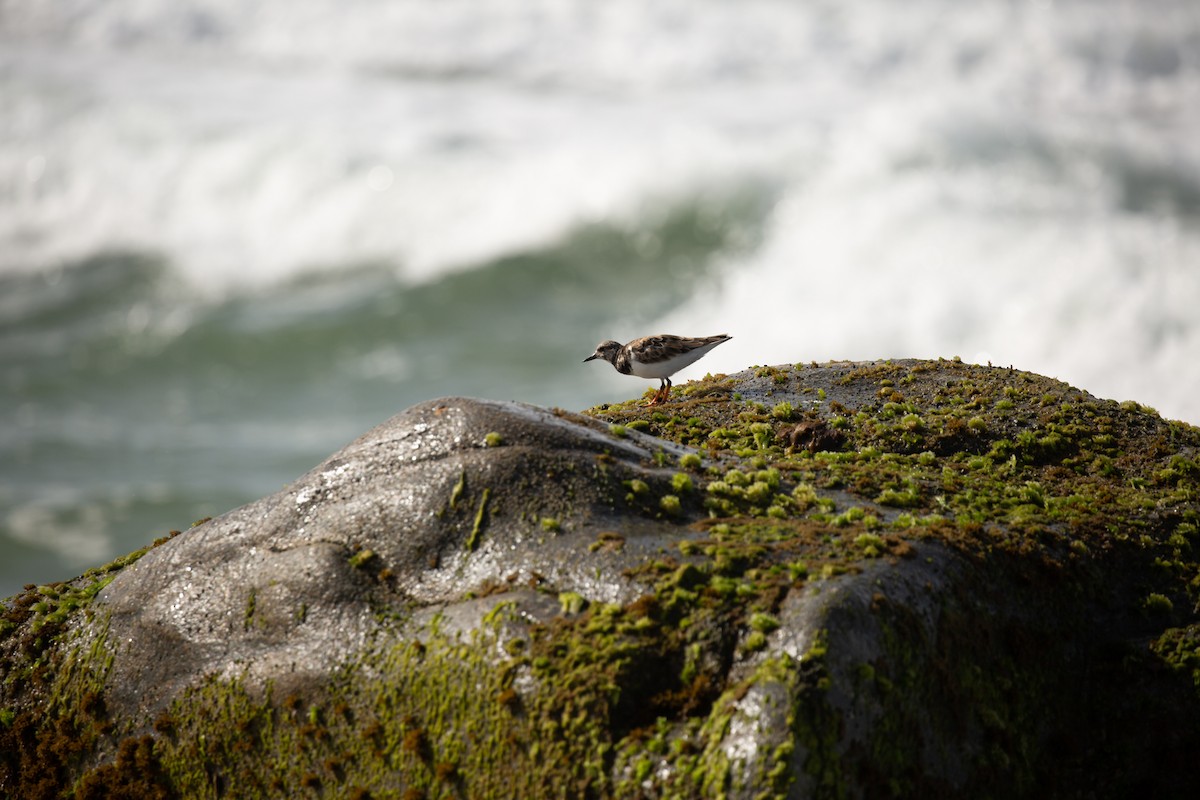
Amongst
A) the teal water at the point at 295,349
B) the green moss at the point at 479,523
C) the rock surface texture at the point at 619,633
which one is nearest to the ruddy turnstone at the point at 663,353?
the rock surface texture at the point at 619,633

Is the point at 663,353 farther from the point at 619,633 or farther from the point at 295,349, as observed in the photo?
the point at 295,349

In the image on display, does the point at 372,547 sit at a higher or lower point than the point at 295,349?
lower

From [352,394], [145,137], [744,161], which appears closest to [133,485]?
[352,394]

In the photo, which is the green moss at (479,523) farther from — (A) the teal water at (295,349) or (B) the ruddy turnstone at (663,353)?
(A) the teal water at (295,349)

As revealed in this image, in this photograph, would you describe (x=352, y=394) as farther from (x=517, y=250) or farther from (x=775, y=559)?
(x=775, y=559)

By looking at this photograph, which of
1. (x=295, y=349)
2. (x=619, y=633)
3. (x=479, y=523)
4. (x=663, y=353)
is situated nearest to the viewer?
(x=619, y=633)

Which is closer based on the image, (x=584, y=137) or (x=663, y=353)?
(x=663, y=353)

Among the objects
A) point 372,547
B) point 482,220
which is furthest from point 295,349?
point 372,547

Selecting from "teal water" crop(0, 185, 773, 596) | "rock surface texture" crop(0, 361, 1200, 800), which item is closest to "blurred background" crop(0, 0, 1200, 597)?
"teal water" crop(0, 185, 773, 596)
